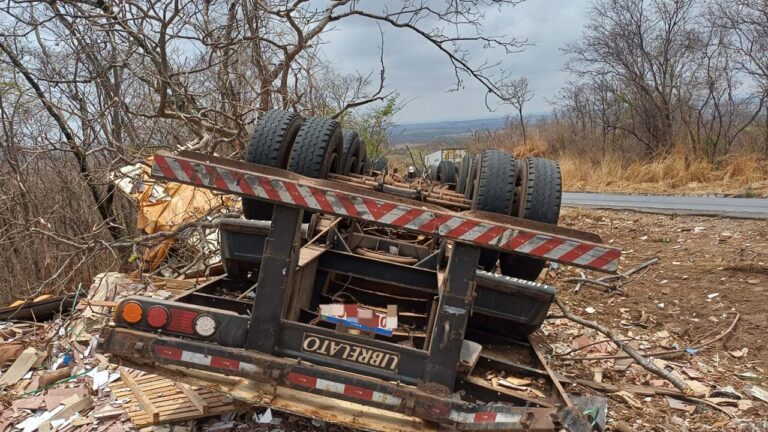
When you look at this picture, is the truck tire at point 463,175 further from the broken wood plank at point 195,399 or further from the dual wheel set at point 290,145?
the broken wood plank at point 195,399

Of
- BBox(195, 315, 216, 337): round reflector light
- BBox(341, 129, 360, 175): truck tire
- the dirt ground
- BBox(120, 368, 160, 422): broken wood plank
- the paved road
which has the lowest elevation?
BBox(120, 368, 160, 422): broken wood plank

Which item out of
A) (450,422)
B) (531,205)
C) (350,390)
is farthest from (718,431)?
(350,390)

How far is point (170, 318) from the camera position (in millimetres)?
2689

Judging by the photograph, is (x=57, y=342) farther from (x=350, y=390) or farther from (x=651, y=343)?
(x=651, y=343)

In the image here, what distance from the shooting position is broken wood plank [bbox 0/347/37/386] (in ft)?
13.7

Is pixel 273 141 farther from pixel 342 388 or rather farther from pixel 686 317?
pixel 686 317

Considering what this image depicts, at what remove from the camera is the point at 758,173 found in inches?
533

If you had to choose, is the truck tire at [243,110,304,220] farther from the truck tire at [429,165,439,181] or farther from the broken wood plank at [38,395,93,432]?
the truck tire at [429,165,439,181]

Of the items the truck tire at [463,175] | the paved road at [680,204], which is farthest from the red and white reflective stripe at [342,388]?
the paved road at [680,204]

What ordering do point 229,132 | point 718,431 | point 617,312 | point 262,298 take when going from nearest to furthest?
point 262,298 < point 718,431 < point 617,312 < point 229,132

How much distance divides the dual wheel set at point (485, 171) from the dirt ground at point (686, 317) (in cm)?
154

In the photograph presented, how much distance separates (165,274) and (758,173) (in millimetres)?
14268

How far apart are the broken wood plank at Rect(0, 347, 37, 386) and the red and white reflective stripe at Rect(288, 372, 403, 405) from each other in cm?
303

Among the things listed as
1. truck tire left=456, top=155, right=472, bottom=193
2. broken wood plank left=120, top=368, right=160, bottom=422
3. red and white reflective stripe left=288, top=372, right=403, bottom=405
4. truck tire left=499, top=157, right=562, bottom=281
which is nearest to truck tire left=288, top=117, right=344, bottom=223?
red and white reflective stripe left=288, top=372, right=403, bottom=405
